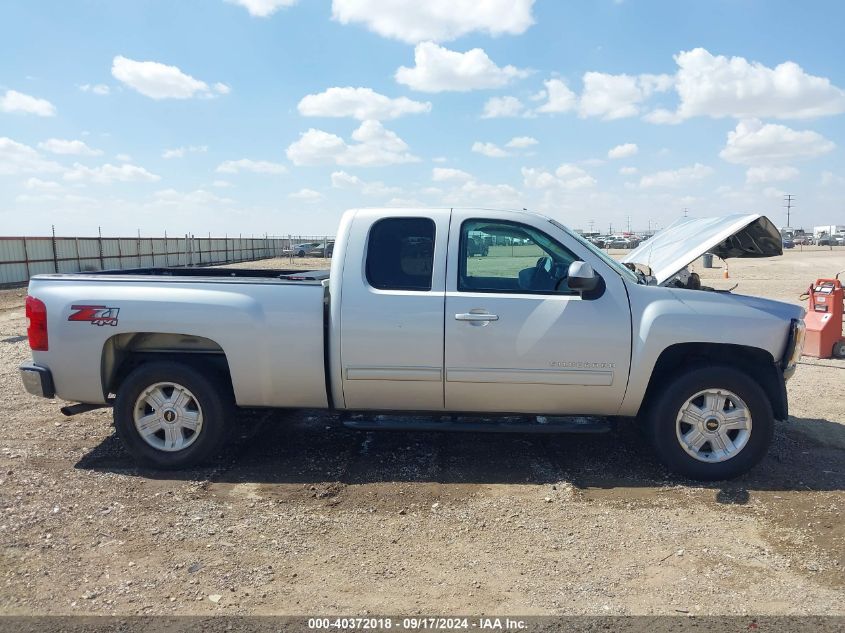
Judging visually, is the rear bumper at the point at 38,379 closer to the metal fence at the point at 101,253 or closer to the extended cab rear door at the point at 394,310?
the extended cab rear door at the point at 394,310

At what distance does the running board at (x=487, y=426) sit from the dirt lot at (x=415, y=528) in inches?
14.5

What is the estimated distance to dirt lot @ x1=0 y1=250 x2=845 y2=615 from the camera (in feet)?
10.6

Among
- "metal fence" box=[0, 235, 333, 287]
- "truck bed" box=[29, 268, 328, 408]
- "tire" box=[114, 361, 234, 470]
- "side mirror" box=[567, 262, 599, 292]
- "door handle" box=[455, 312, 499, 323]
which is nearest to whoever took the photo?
"side mirror" box=[567, 262, 599, 292]

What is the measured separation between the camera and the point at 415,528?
396 centimetres

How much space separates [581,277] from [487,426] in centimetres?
126

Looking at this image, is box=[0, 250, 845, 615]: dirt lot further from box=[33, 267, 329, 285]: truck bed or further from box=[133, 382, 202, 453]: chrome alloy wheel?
box=[33, 267, 329, 285]: truck bed

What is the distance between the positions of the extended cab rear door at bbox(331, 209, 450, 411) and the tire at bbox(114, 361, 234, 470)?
98 cm

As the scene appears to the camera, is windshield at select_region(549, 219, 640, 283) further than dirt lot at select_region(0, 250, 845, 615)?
Yes

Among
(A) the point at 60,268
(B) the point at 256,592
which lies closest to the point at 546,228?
(B) the point at 256,592

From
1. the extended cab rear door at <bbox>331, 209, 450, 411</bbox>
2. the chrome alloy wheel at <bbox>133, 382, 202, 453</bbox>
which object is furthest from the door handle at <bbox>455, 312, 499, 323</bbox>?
the chrome alloy wheel at <bbox>133, 382, 202, 453</bbox>

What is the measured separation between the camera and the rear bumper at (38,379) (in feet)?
15.6

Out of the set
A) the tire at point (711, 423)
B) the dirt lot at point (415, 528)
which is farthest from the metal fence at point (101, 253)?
the tire at point (711, 423)

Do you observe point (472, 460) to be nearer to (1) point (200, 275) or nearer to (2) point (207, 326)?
(2) point (207, 326)

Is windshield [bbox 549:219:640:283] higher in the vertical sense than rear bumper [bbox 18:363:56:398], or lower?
higher
